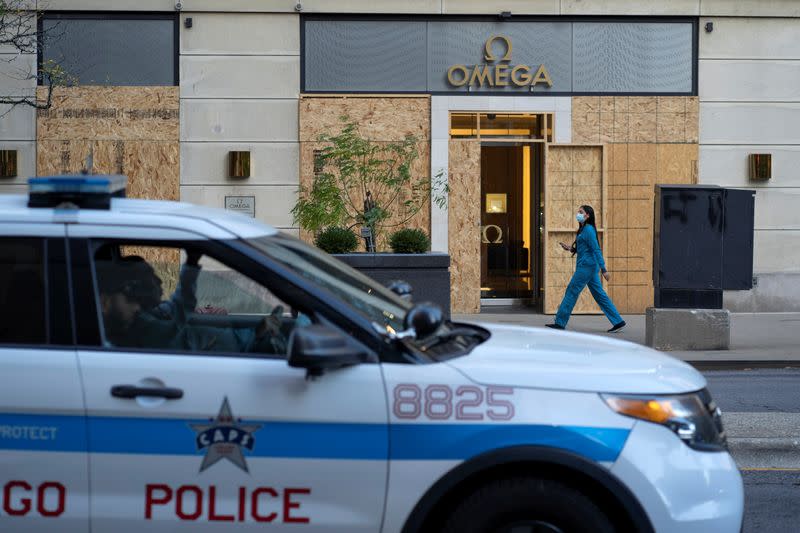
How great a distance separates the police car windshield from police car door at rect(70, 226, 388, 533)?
0.49m

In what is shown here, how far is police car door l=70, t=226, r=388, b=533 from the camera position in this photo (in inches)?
170

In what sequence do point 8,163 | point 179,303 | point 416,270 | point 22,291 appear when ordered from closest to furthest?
point 22,291, point 179,303, point 416,270, point 8,163

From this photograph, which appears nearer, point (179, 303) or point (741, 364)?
point (179, 303)

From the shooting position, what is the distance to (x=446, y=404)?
14.3 ft

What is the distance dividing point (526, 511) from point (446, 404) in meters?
0.49

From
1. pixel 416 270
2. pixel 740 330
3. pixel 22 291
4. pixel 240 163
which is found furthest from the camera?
pixel 240 163

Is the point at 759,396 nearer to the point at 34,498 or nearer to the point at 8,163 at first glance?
the point at 34,498

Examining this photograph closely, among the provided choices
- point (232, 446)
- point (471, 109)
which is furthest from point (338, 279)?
point (471, 109)

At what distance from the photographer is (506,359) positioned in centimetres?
456

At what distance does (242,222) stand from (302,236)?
15.0m

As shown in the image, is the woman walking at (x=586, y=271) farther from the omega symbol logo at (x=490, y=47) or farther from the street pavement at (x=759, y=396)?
the omega symbol logo at (x=490, y=47)

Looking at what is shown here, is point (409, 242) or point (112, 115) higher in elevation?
point (112, 115)

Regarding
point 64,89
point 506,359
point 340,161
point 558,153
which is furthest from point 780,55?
point 506,359

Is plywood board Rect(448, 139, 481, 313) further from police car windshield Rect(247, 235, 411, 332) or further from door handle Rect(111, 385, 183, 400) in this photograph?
door handle Rect(111, 385, 183, 400)
